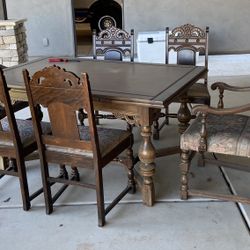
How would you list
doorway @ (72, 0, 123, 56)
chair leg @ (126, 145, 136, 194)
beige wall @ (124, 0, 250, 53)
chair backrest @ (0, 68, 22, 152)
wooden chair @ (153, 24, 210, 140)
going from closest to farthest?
chair backrest @ (0, 68, 22, 152) → chair leg @ (126, 145, 136, 194) → wooden chair @ (153, 24, 210, 140) → beige wall @ (124, 0, 250, 53) → doorway @ (72, 0, 123, 56)

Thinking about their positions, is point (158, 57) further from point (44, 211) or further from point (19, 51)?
point (44, 211)

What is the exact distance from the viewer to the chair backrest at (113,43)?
3.82 meters

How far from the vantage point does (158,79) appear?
280 cm

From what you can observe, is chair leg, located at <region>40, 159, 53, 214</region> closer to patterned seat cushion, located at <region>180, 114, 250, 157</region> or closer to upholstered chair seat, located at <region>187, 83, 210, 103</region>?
patterned seat cushion, located at <region>180, 114, 250, 157</region>

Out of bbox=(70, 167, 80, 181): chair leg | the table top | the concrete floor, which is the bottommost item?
the concrete floor

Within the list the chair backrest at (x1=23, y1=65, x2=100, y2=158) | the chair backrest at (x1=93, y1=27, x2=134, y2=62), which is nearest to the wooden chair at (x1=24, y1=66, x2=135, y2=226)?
the chair backrest at (x1=23, y1=65, x2=100, y2=158)

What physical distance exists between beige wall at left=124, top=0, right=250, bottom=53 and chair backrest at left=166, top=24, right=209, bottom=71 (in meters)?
2.71

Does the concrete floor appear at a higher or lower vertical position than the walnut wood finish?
lower

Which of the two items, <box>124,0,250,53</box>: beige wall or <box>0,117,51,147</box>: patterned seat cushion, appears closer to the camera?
<box>0,117,51,147</box>: patterned seat cushion

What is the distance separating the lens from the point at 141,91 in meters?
2.47

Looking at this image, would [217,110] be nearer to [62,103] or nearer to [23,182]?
[62,103]

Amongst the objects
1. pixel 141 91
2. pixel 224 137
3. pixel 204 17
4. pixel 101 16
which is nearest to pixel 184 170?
pixel 224 137

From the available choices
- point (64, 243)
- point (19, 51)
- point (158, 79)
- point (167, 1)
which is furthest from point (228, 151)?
point (167, 1)

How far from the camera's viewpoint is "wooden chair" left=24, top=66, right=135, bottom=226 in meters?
2.16
